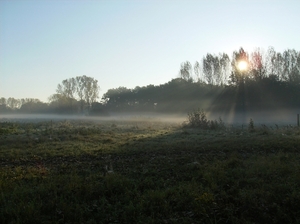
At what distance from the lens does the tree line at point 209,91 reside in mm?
53375

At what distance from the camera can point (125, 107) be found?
84.4 m

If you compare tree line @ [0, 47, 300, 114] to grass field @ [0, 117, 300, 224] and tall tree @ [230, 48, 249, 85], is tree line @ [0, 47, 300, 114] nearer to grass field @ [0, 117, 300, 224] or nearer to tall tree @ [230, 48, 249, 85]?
tall tree @ [230, 48, 249, 85]

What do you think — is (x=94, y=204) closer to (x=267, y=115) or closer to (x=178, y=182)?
(x=178, y=182)

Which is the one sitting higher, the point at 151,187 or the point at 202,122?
the point at 202,122

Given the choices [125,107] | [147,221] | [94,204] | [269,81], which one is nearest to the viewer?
[147,221]

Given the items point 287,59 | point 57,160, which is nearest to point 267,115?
point 287,59

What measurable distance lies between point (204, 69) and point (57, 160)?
2452 inches

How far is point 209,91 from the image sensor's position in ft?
216

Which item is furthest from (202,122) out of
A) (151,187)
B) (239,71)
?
(239,71)

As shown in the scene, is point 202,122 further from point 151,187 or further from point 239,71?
point 239,71

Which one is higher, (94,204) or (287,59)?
(287,59)

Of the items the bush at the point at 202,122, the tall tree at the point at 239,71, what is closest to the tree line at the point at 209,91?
the tall tree at the point at 239,71

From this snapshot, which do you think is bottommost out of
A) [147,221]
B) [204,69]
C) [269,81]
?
[147,221]

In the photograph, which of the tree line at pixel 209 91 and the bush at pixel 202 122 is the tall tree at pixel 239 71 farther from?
the bush at pixel 202 122
